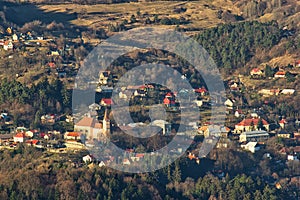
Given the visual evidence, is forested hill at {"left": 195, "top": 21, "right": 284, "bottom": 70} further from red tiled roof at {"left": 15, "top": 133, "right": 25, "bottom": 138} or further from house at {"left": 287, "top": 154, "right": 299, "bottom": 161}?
red tiled roof at {"left": 15, "top": 133, "right": 25, "bottom": 138}

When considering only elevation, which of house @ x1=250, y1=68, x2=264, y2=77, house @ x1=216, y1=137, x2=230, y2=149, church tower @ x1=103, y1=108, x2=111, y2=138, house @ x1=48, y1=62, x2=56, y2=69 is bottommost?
house @ x1=216, y1=137, x2=230, y2=149

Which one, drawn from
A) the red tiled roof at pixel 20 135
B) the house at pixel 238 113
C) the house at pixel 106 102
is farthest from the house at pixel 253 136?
the red tiled roof at pixel 20 135

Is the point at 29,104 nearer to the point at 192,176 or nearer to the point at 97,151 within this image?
the point at 97,151

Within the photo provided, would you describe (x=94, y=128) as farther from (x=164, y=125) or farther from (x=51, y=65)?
(x=51, y=65)

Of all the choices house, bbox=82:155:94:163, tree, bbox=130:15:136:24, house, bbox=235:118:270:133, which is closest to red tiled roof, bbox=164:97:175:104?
house, bbox=235:118:270:133

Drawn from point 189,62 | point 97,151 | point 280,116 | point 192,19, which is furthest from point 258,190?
point 192,19

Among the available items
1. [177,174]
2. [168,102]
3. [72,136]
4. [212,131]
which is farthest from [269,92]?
[177,174]

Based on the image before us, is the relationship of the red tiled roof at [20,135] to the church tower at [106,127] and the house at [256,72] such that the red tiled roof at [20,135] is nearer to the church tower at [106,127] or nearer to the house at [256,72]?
the church tower at [106,127]
